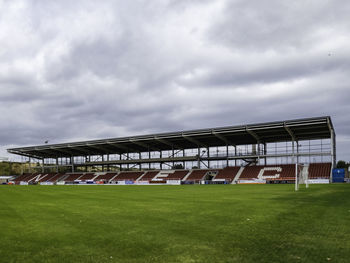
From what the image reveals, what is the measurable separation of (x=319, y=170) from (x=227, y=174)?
1825 cm

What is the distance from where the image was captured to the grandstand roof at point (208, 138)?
56.2m

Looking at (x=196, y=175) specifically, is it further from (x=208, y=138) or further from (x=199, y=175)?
(x=208, y=138)

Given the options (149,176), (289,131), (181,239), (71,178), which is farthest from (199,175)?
(181,239)

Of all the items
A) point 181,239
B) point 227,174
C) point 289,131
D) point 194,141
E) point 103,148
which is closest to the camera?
point 181,239

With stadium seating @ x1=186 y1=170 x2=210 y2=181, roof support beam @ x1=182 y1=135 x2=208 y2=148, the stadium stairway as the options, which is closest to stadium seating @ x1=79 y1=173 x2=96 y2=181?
stadium seating @ x1=186 y1=170 x2=210 y2=181

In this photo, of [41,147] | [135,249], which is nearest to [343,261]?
[135,249]

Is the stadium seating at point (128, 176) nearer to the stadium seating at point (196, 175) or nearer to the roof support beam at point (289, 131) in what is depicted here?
the stadium seating at point (196, 175)

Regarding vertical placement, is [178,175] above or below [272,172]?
below

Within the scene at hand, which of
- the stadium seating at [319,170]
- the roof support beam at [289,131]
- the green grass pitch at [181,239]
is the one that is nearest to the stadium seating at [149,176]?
the roof support beam at [289,131]

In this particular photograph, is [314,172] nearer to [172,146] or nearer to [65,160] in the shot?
[172,146]

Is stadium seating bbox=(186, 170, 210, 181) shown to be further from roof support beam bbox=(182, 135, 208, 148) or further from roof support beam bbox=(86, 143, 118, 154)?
roof support beam bbox=(86, 143, 118, 154)

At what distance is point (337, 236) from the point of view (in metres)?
7.92

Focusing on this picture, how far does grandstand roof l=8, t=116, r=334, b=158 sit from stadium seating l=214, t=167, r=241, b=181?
6207 millimetres

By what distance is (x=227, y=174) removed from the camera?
6500cm
